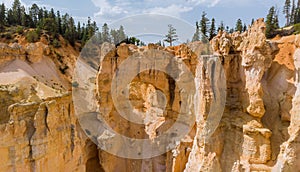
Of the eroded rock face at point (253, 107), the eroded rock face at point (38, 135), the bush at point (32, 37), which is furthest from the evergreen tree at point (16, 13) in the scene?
the eroded rock face at point (253, 107)

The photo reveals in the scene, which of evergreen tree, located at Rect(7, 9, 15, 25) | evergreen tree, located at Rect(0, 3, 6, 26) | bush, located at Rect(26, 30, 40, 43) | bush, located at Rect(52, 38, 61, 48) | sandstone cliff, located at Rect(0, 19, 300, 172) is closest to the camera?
sandstone cliff, located at Rect(0, 19, 300, 172)

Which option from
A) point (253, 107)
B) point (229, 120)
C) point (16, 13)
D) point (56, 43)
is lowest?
point (229, 120)

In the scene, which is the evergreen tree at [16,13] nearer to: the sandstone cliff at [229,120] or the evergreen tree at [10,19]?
the evergreen tree at [10,19]

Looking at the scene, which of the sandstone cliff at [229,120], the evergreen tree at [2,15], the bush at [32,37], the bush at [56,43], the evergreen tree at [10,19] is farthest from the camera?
the evergreen tree at [10,19]

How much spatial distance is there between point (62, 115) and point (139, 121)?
7.69 meters

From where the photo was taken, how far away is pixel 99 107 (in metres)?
15.2

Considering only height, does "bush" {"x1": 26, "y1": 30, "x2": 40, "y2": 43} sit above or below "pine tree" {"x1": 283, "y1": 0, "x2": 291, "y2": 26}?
below

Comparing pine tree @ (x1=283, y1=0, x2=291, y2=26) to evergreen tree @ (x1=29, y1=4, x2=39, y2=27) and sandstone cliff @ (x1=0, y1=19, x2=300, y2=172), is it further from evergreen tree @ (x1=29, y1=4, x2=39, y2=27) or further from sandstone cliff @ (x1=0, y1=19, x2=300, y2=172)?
evergreen tree @ (x1=29, y1=4, x2=39, y2=27)

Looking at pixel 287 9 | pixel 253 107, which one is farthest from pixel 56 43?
pixel 287 9

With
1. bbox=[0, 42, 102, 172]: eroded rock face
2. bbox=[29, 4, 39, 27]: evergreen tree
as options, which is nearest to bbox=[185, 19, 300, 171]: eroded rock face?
bbox=[0, 42, 102, 172]: eroded rock face

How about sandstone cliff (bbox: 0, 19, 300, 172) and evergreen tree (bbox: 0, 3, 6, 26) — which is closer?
sandstone cliff (bbox: 0, 19, 300, 172)

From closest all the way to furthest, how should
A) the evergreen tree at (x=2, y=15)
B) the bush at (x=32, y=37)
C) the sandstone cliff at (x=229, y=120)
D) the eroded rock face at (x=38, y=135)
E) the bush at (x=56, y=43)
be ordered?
the sandstone cliff at (x=229, y=120)
the eroded rock face at (x=38, y=135)
the bush at (x=32, y=37)
the bush at (x=56, y=43)
the evergreen tree at (x=2, y=15)

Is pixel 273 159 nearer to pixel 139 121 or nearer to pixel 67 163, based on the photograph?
pixel 67 163

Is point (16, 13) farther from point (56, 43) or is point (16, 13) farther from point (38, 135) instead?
point (38, 135)
